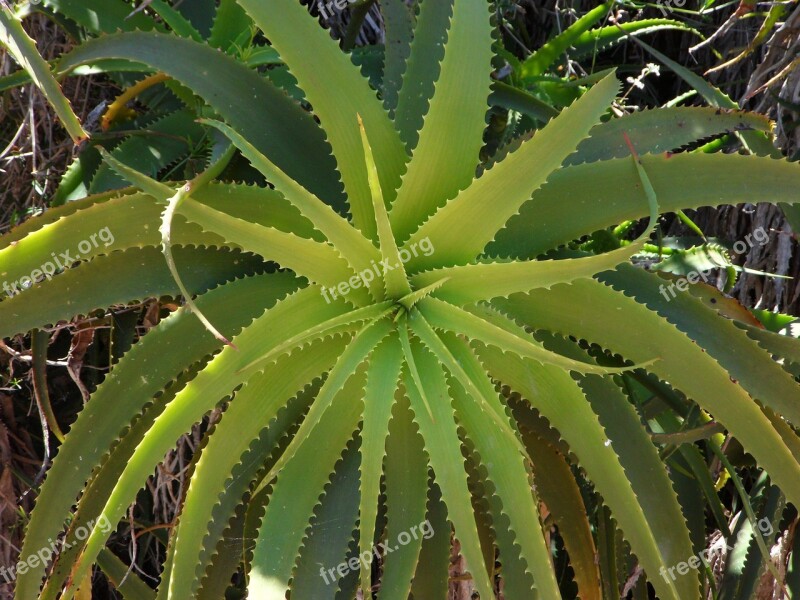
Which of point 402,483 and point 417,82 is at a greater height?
point 417,82

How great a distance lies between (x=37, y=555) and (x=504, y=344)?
62 centimetres

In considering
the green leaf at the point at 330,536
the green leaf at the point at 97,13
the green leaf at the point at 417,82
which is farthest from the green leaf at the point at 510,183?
the green leaf at the point at 97,13

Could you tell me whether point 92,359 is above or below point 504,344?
above

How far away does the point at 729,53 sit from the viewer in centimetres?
158

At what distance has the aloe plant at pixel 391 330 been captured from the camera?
2.79 feet

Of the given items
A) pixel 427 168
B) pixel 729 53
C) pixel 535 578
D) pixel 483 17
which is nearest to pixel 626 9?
pixel 729 53

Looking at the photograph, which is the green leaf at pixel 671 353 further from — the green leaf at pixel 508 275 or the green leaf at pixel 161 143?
the green leaf at pixel 161 143

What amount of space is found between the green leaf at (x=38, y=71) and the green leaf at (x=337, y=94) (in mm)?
235

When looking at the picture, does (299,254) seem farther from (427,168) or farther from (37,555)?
(37,555)

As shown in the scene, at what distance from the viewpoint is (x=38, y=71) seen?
2.81 ft

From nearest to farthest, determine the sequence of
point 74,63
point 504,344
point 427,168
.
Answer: point 504,344, point 427,168, point 74,63

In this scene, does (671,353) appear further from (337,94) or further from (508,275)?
(337,94)

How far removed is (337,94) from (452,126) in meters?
0.14

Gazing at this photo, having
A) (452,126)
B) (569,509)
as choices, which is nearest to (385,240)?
(452,126)
